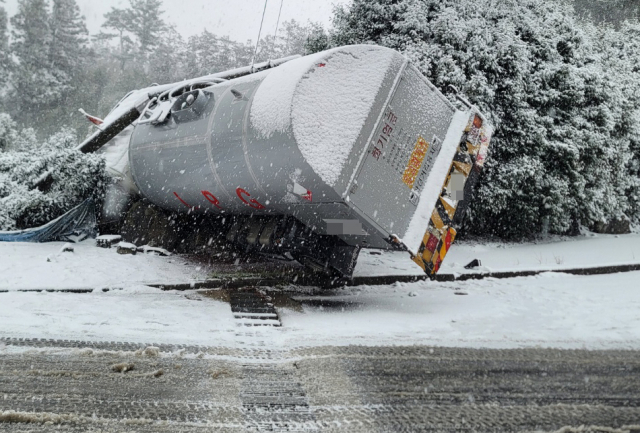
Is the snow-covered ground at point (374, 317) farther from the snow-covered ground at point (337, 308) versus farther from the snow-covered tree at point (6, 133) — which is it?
the snow-covered tree at point (6, 133)

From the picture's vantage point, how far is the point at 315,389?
3.93 meters

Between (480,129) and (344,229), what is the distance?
95.3 inches

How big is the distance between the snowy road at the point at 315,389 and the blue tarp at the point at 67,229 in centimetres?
478

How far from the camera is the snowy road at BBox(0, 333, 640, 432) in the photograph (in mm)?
3326

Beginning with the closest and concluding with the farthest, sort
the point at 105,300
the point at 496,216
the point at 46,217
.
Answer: the point at 105,300, the point at 46,217, the point at 496,216

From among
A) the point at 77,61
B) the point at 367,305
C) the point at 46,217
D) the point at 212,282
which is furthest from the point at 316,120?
the point at 77,61

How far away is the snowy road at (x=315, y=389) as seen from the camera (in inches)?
131

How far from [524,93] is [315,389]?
8632 millimetres

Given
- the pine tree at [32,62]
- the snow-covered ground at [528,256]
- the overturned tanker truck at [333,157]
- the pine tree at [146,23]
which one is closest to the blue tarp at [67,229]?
the overturned tanker truck at [333,157]

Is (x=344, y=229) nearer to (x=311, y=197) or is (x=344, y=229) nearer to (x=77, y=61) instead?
(x=311, y=197)

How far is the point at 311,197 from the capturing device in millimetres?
5848

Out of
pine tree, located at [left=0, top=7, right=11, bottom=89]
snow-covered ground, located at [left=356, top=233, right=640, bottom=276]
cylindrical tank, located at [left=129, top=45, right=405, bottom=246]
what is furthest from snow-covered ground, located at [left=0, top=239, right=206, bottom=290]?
pine tree, located at [left=0, top=7, right=11, bottom=89]

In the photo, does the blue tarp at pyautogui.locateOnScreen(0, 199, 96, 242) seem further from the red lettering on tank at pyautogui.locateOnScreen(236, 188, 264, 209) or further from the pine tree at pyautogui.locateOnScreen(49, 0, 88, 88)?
the pine tree at pyautogui.locateOnScreen(49, 0, 88, 88)

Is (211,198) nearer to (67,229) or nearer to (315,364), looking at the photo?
(67,229)
